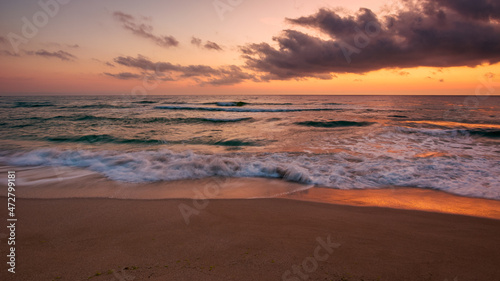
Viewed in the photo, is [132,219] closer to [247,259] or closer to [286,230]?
[247,259]

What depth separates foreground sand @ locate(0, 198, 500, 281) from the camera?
2436mm

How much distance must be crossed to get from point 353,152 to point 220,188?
5892 millimetres

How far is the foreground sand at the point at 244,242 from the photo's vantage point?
2.44m

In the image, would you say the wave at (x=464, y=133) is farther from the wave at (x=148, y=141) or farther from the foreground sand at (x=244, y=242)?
the foreground sand at (x=244, y=242)

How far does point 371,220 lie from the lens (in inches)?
149

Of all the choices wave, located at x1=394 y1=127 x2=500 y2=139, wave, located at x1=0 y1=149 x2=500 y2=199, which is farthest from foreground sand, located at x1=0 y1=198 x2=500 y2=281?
wave, located at x1=394 y1=127 x2=500 y2=139

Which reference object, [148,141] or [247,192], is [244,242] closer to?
[247,192]

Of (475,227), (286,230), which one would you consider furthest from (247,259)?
(475,227)

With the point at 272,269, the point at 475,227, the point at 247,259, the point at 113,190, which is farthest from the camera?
the point at 113,190

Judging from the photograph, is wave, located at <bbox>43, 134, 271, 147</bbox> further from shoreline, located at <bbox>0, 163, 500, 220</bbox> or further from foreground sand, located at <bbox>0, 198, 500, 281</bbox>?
foreground sand, located at <bbox>0, 198, 500, 281</bbox>

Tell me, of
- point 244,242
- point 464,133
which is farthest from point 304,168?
point 464,133

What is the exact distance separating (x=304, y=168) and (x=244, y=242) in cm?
430

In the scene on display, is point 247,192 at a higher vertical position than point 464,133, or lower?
lower

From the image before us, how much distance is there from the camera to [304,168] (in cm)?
691
